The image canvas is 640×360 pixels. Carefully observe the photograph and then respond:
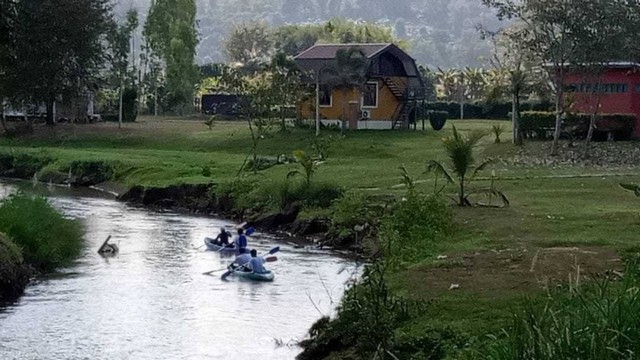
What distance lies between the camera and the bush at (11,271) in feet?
81.0

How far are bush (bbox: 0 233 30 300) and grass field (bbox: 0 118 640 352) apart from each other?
9.15 metres

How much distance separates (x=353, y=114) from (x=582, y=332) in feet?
187

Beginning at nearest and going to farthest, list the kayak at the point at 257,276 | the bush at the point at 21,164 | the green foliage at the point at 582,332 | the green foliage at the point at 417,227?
the green foliage at the point at 582,332 < the green foliage at the point at 417,227 < the kayak at the point at 257,276 < the bush at the point at 21,164

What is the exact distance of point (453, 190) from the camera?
35.9 metres

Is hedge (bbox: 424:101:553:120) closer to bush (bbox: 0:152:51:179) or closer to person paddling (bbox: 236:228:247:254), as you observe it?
bush (bbox: 0:152:51:179)

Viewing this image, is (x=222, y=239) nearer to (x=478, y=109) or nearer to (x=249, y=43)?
(x=478, y=109)

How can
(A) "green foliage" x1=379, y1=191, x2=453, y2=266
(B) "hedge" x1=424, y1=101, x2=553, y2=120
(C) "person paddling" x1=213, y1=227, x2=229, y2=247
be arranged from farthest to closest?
(B) "hedge" x1=424, y1=101, x2=553, y2=120
(C) "person paddling" x1=213, y1=227, x2=229, y2=247
(A) "green foliage" x1=379, y1=191, x2=453, y2=266

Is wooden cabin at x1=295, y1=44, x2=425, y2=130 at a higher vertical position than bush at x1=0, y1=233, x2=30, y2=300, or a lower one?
higher

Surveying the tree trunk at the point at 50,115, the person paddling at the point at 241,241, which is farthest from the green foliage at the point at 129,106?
the person paddling at the point at 241,241

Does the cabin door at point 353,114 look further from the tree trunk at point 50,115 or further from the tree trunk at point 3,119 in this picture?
the tree trunk at point 3,119

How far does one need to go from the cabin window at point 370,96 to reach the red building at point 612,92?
53.8 feet

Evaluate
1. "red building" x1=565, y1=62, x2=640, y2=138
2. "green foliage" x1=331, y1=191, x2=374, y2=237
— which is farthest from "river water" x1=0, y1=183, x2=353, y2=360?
"red building" x1=565, y1=62, x2=640, y2=138

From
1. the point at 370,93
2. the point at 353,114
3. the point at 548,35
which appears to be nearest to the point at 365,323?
the point at 548,35

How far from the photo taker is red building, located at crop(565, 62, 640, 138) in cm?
5256
